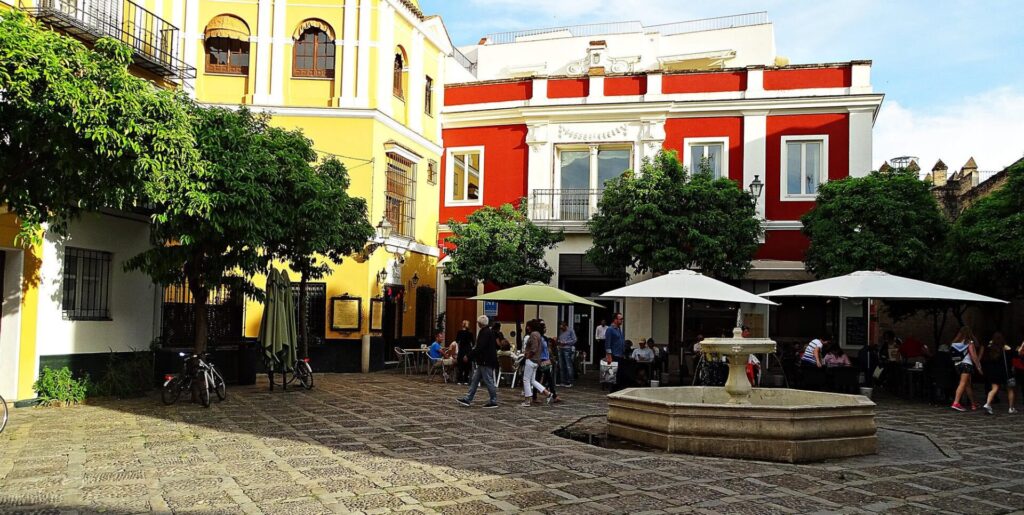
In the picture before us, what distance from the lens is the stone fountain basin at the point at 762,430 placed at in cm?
888

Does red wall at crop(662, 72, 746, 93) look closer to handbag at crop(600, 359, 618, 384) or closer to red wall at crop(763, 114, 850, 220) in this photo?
red wall at crop(763, 114, 850, 220)

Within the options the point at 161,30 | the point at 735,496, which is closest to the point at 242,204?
the point at 161,30

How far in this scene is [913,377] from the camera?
648 inches

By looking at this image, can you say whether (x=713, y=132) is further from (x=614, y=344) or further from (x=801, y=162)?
(x=614, y=344)

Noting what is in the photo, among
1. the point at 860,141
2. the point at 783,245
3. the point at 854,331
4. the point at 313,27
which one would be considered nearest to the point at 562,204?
the point at 783,245

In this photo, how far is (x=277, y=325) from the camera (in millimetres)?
14641

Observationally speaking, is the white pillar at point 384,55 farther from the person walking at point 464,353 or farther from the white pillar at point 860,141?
Result: the white pillar at point 860,141

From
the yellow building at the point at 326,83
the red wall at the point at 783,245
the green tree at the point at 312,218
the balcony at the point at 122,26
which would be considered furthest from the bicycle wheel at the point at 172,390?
the red wall at the point at 783,245

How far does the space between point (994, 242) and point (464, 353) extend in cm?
1054

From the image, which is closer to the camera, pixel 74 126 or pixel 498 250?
pixel 74 126

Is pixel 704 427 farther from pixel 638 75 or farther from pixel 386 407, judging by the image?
pixel 638 75

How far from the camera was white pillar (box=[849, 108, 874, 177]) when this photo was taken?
21.7 m

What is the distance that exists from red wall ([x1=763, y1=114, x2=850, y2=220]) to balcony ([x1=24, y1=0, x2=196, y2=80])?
1473 centimetres

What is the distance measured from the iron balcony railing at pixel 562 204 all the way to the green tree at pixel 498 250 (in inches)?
84.4
